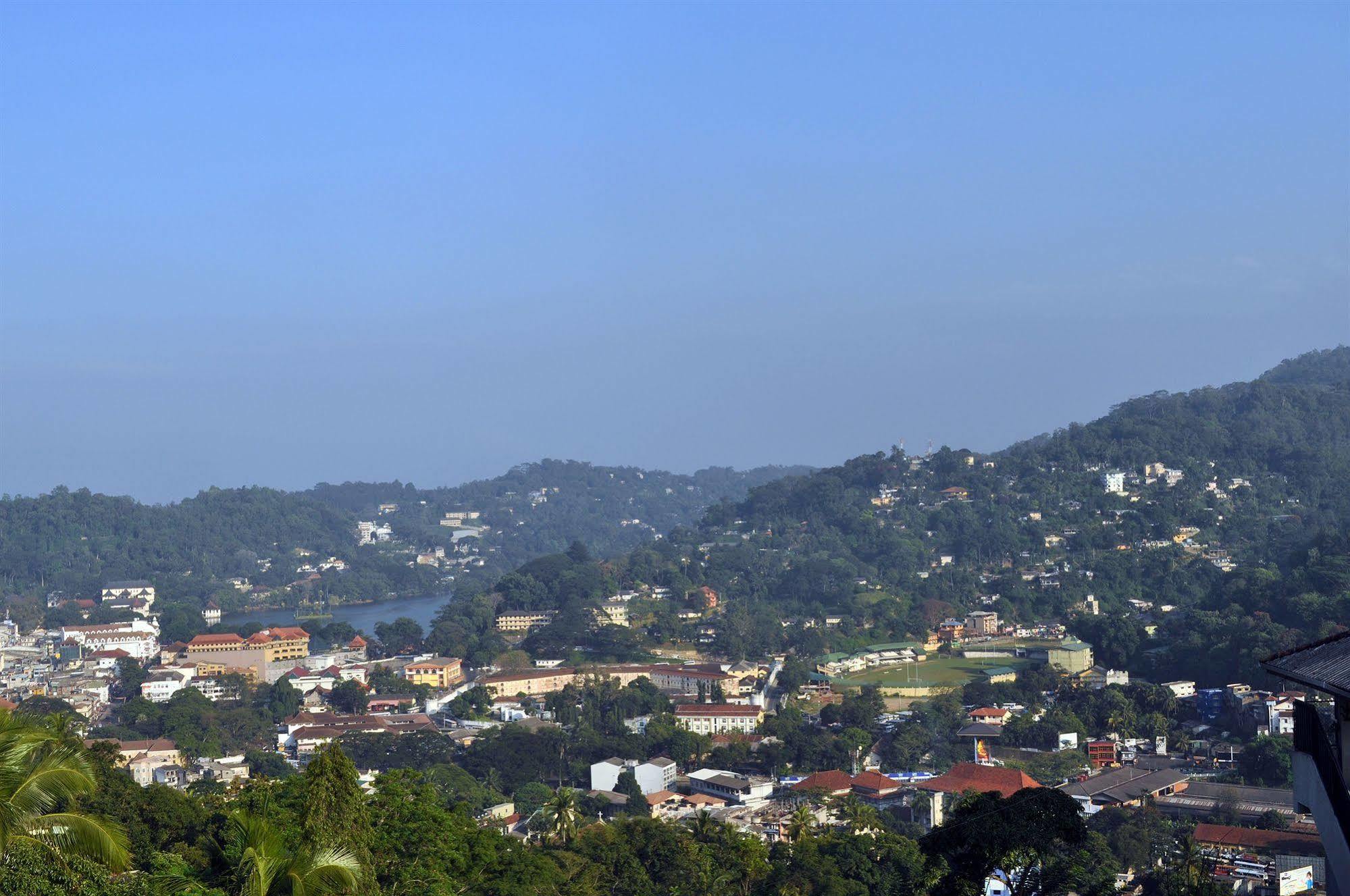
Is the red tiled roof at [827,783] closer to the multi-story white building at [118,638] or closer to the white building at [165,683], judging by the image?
the white building at [165,683]

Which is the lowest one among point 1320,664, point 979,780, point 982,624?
point 979,780

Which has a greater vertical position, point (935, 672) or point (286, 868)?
point (286, 868)

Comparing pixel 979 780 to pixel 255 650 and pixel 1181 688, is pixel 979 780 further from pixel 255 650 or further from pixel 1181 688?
pixel 255 650

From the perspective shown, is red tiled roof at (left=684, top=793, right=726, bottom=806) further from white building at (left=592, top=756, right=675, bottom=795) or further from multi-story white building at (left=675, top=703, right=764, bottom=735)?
multi-story white building at (left=675, top=703, right=764, bottom=735)

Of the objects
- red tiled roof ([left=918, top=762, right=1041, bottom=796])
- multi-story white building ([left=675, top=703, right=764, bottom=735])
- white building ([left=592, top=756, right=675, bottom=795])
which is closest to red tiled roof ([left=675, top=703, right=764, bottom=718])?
multi-story white building ([left=675, top=703, right=764, bottom=735])

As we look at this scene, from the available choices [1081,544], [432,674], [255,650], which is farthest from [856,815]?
[1081,544]

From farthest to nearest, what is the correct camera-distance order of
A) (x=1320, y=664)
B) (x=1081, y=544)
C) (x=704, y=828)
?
(x=1081, y=544), (x=704, y=828), (x=1320, y=664)

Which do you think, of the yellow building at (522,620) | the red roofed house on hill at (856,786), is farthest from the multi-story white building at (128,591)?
the red roofed house on hill at (856,786)

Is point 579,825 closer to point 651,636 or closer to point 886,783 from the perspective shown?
point 886,783
